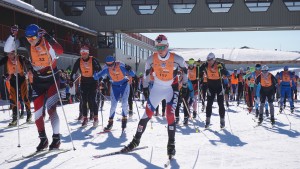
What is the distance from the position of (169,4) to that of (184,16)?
5.71 feet

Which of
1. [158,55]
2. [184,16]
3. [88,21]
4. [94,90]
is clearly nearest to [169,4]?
[184,16]

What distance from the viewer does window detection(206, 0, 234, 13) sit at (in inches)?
1207

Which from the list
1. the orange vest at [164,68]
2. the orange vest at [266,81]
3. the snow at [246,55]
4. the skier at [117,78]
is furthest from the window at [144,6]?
the orange vest at [164,68]

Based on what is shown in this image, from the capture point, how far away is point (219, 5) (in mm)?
30859

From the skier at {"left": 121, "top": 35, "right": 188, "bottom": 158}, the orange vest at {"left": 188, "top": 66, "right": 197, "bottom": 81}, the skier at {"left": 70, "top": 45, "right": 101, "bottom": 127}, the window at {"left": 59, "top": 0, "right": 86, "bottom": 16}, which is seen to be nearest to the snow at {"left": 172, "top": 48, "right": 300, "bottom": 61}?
the window at {"left": 59, "top": 0, "right": 86, "bottom": 16}

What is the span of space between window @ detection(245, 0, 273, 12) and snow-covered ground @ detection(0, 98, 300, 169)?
2260 centimetres

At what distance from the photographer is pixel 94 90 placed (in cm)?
955

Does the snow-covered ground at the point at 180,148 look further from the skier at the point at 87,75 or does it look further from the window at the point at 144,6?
the window at the point at 144,6

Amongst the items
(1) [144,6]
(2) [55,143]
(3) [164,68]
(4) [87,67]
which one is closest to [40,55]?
(2) [55,143]

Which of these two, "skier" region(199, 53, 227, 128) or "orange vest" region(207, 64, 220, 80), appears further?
"orange vest" region(207, 64, 220, 80)

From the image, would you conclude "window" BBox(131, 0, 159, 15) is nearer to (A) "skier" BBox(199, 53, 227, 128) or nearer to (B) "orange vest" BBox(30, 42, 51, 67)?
(A) "skier" BBox(199, 53, 227, 128)

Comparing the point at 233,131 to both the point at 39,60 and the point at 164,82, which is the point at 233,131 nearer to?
the point at 164,82

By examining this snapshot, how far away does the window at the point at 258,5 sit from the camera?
30344mm

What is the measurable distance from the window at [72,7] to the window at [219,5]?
37.0ft
